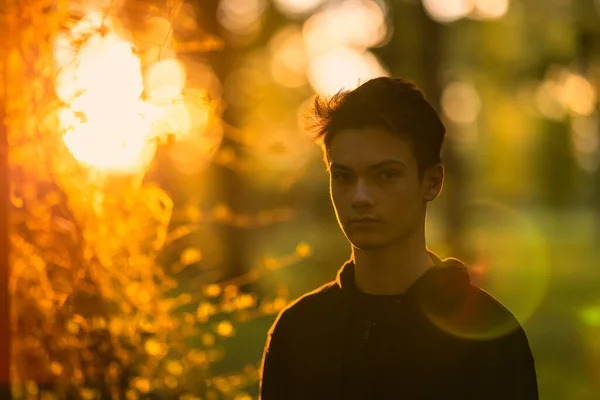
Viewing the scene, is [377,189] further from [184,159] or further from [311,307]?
[184,159]

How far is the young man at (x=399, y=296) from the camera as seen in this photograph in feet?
8.57

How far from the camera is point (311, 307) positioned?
9.76ft

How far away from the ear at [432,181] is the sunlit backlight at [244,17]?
13957 mm

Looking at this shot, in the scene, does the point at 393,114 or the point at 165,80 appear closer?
the point at 393,114

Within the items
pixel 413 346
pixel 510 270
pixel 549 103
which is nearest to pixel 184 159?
pixel 413 346

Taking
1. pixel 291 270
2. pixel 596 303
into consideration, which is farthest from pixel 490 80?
pixel 291 270

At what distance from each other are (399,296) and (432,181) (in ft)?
1.27

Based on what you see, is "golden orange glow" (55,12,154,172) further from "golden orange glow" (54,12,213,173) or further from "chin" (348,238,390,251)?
"chin" (348,238,390,251)

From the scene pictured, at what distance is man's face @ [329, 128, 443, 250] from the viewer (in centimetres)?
269

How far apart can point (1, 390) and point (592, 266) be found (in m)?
24.2

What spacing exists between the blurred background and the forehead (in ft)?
1.03

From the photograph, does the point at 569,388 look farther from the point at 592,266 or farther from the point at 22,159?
the point at 592,266

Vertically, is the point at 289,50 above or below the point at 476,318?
above

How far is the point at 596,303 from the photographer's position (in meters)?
15.6
